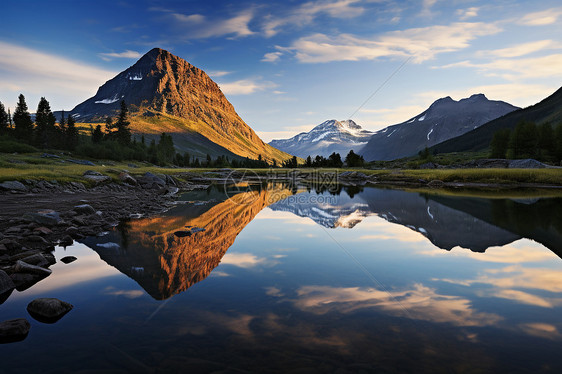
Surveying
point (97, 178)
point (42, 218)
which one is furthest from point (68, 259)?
point (97, 178)

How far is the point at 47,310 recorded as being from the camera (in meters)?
8.56

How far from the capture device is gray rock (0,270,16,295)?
9781 mm

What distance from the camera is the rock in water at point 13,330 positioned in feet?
23.9

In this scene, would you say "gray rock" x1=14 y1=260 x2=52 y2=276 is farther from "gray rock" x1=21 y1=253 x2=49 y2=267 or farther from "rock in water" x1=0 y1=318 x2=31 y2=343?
"rock in water" x1=0 y1=318 x2=31 y2=343

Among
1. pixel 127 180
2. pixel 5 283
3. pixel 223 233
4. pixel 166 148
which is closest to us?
pixel 5 283

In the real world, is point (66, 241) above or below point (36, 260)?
below

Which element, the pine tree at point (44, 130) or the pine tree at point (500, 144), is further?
the pine tree at point (500, 144)

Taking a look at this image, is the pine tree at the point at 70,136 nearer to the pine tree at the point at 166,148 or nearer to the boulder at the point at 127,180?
the pine tree at the point at 166,148

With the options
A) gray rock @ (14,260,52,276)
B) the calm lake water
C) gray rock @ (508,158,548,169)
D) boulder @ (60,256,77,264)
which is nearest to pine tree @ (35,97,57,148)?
the calm lake water

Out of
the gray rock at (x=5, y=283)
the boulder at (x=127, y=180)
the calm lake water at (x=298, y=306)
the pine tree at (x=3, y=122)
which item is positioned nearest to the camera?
the calm lake water at (x=298, y=306)

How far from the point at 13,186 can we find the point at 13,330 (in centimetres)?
2934

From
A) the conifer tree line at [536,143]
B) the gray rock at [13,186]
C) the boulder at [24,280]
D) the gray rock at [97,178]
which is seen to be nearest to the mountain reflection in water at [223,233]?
the boulder at [24,280]

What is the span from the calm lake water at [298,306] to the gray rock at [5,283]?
625mm

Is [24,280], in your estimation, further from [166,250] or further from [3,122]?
[3,122]
